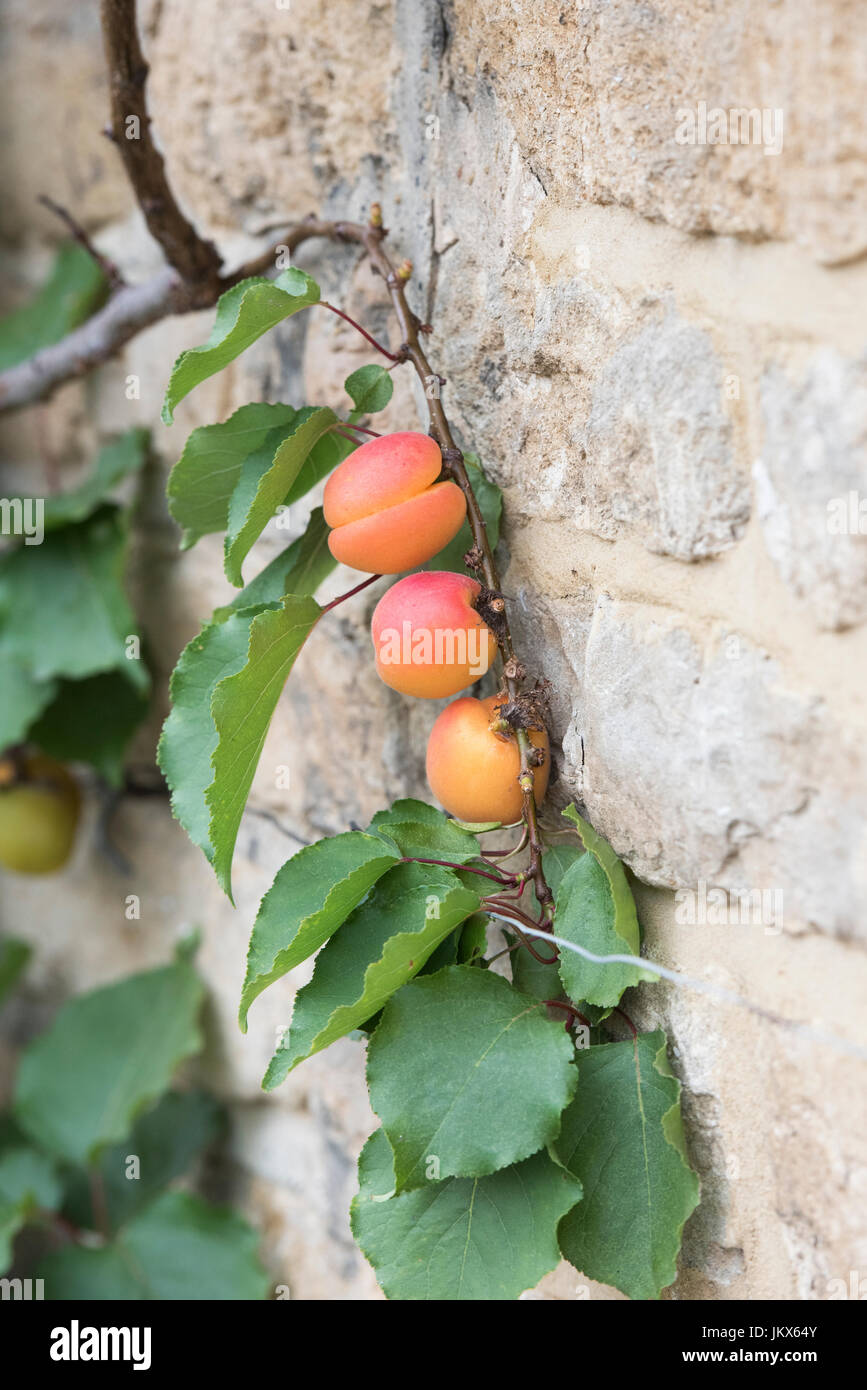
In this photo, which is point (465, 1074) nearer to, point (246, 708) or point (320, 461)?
point (246, 708)

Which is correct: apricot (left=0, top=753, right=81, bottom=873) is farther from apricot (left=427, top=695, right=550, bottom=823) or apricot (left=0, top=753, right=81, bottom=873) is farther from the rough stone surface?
the rough stone surface

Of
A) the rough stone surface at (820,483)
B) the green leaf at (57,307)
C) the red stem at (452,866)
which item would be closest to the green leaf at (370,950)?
the red stem at (452,866)

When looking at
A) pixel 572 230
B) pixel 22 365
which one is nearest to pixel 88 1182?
pixel 22 365

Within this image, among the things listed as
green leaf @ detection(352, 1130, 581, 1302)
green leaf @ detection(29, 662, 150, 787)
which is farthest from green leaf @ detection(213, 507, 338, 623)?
green leaf @ detection(29, 662, 150, 787)

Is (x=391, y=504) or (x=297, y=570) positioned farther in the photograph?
(x=297, y=570)

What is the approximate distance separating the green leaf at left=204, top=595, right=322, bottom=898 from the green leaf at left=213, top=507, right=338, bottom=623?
0.27 ft

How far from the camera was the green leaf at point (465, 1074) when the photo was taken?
0.54 metres

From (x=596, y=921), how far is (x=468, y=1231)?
167mm

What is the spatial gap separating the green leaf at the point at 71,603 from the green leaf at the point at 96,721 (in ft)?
0.12

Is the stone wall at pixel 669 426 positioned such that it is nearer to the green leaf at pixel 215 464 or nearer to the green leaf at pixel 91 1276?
the green leaf at pixel 215 464

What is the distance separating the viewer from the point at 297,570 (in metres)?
0.71

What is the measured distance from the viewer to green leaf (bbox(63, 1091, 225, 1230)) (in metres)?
1.15

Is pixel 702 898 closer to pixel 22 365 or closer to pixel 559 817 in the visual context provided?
pixel 559 817

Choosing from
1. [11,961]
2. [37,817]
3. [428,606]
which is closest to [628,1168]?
[428,606]
